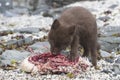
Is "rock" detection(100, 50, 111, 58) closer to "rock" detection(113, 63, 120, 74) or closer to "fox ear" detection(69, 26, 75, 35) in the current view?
"rock" detection(113, 63, 120, 74)

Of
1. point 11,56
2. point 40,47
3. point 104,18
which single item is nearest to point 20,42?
point 40,47

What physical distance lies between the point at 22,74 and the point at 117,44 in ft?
12.7

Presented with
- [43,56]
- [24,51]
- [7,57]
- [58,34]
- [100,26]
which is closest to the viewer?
[58,34]

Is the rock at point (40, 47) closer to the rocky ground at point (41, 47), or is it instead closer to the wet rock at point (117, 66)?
the rocky ground at point (41, 47)

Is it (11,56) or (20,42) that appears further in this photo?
(20,42)

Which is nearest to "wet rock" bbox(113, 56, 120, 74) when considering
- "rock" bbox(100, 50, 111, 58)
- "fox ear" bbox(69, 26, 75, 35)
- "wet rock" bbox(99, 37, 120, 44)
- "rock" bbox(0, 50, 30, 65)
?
"rock" bbox(100, 50, 111, 58)

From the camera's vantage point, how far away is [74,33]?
10.3m

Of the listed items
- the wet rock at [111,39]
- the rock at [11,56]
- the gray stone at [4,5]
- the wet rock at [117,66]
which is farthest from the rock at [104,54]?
the gray stone at [4,5]

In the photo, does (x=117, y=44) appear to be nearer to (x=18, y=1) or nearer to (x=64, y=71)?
(x=64, y=71)

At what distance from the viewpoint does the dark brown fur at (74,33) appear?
10.2m

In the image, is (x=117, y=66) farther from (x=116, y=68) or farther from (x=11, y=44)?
(x=11, y=44)

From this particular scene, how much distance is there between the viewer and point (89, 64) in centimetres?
1089

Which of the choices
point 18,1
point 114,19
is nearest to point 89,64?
point 114,19

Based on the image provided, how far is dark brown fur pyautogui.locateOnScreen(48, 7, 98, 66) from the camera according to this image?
10203 mm
